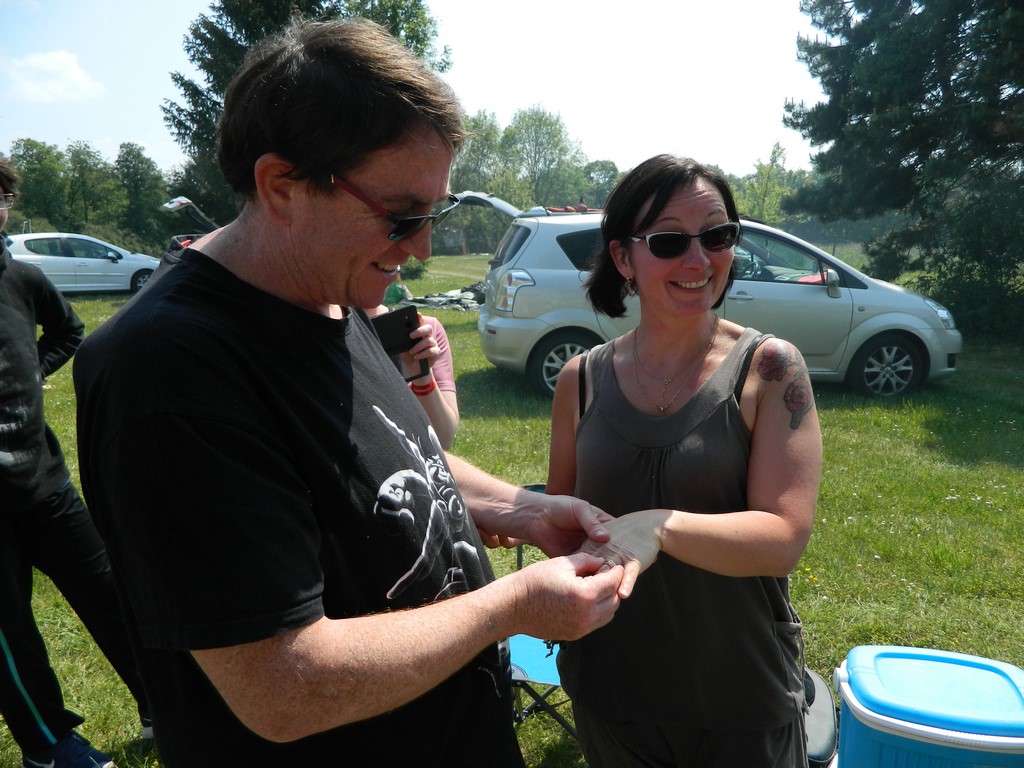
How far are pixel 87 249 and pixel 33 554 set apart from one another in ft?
66.1

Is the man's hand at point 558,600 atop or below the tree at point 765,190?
below

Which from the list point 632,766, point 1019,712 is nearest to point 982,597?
point 1019,712

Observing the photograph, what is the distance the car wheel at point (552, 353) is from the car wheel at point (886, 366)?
119 inches

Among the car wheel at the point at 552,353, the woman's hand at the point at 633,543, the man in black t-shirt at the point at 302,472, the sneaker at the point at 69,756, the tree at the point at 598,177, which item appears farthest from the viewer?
the tree at the point at 598,177

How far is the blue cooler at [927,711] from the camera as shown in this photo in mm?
2104

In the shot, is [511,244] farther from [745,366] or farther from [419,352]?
[745,366]

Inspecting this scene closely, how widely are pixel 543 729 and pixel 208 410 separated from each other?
290cm

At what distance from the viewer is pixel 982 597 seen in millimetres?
4395

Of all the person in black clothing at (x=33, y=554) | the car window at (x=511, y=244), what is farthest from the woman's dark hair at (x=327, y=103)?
the car window at (x=511, y=244)

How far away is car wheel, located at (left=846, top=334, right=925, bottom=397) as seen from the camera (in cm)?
884

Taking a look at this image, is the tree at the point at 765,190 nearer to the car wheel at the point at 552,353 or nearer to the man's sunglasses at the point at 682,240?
the car wheel at the point at 552,353

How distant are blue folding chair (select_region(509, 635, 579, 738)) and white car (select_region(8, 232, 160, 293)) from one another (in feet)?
64.9

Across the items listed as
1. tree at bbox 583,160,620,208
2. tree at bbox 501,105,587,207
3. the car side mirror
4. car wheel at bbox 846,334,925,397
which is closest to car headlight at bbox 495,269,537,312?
the car side mirror

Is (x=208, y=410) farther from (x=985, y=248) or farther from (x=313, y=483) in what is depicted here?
(x=985, y=248)
